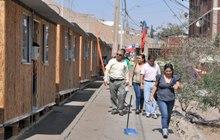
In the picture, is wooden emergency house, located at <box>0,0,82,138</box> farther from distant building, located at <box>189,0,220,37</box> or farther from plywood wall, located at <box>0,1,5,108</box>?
distant building, located at <box>189,0,220,37</box>

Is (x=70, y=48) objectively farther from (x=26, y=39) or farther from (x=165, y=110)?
(x=165, y=110)

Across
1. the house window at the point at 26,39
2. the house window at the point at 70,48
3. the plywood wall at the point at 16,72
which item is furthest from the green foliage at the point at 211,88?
the house window at the point at 26,39

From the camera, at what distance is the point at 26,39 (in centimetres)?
1435

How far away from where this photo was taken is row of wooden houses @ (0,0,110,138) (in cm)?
1197

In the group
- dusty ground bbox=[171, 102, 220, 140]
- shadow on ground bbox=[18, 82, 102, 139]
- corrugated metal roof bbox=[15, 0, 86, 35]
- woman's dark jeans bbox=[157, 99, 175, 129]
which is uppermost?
corrugated metal roof bbox=[15, 0, 86, 35]

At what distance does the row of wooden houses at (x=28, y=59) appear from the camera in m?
12.0

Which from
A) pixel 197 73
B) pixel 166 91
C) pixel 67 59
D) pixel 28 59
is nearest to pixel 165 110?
pixel 166 91

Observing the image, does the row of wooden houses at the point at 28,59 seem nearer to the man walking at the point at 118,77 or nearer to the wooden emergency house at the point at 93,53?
the man walking at the point at 118,77

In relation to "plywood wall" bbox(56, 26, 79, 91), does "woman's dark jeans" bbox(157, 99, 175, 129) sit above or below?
below

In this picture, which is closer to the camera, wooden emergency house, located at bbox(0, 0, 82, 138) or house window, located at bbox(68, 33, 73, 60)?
wooden emergency house, located at bbox(0, 0, 82, 138)

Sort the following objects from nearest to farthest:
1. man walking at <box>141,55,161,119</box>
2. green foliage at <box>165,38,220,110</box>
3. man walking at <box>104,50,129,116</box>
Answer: man walking at <box>104,50,129,116</box>, man walking at <box>141,55,161,119</box>, green foliage at <box>165,38,220,110</box>

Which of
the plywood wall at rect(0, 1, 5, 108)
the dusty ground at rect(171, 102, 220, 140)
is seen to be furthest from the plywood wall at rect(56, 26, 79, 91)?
the plywood wall at rect(0, 1, 5, 108)

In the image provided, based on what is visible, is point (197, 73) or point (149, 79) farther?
point (197, 73)

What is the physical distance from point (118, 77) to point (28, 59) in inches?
175
